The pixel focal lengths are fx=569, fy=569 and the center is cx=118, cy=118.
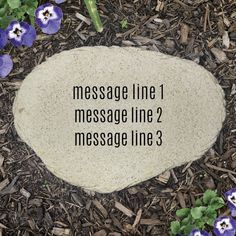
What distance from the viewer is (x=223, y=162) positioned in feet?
6.91

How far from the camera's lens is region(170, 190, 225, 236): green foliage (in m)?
2.06

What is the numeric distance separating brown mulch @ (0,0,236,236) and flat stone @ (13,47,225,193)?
42mm

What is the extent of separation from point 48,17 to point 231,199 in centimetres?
96

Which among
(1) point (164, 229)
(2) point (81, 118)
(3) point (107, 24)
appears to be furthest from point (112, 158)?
(3) point (107, 24)

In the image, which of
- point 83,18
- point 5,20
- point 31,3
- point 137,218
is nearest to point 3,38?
point 5,20

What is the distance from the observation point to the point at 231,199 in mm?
2068

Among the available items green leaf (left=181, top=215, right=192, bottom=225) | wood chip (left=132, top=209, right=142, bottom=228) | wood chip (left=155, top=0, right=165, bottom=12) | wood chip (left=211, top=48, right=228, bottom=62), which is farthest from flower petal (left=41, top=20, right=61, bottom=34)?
green leaf (left=181, top=215, right=192, bottom=225)

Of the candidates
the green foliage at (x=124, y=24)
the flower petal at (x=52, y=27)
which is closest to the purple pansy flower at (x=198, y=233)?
A: the green foliage at (x=124, y=24)

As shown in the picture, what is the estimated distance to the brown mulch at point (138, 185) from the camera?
6.88 feet

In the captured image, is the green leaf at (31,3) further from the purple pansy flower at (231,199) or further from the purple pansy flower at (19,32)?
the purple pansy flower at (231,199)

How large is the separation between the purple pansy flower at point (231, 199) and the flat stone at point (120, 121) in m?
0.18

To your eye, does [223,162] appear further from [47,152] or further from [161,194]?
[47,152]

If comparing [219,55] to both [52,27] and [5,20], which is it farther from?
[5,20]

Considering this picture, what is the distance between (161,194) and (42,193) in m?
0.44
